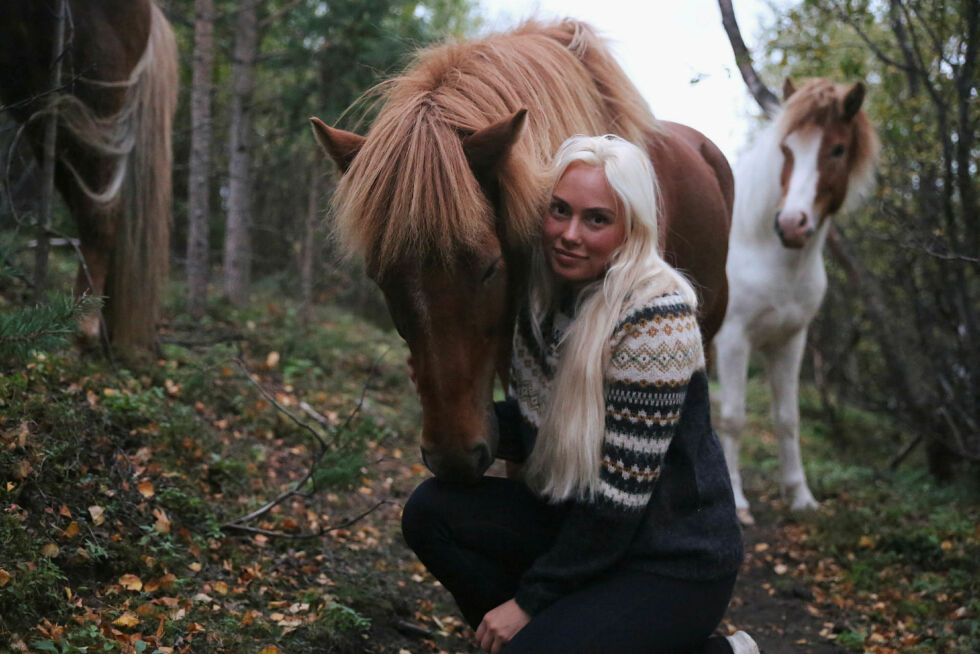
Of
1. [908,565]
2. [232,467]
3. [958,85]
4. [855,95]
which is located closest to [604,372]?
[232,467]

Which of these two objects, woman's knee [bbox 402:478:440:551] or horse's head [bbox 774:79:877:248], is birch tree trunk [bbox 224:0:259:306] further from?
Answer: woman's knee [bbox 402:478:440:551]

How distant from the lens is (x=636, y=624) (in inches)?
75.2

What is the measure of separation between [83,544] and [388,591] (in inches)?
46.5

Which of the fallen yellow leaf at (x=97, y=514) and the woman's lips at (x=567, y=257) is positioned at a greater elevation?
the woman's lips at (x=567, y=257)

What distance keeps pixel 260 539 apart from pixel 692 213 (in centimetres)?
225

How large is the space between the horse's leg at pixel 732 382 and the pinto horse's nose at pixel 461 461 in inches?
128

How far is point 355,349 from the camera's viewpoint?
7.44m

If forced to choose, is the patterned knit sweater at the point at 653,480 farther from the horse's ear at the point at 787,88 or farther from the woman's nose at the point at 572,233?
the horse's ear at the point at 787,88

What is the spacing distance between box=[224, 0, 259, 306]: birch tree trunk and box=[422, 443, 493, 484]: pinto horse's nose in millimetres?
5598

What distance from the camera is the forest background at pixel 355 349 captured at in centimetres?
270

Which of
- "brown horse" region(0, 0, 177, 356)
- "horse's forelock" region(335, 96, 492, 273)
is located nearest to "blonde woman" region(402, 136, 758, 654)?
"horse's forelock" region(335, 96, 492, 273)

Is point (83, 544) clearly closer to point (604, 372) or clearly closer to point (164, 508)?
point (164, 508)

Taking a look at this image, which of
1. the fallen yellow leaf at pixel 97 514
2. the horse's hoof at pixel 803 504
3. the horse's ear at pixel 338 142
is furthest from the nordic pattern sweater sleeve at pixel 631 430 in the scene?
the horse's hoof at pixel 803 504

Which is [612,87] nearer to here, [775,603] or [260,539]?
[260,539]
